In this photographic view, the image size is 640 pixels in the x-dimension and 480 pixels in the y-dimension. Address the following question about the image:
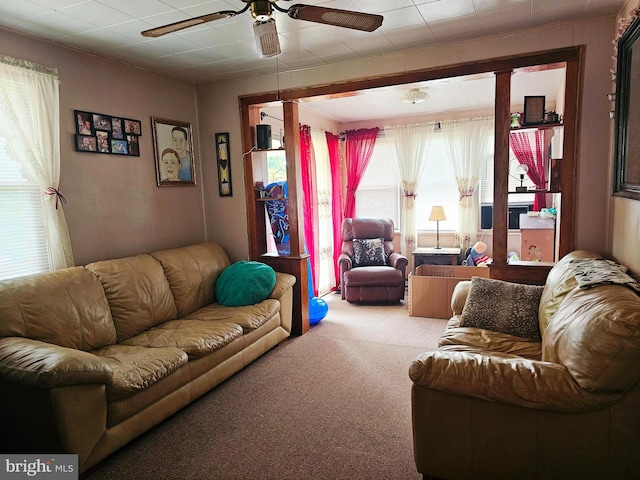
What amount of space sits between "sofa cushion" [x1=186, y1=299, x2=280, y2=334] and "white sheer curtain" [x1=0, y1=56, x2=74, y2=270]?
1.07 meters

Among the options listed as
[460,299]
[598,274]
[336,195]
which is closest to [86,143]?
[460,299]

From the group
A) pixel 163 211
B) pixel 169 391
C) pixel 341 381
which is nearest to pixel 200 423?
pixel 169 391

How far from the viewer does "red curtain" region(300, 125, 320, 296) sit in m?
5.32

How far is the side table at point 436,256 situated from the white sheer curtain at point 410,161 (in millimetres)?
345

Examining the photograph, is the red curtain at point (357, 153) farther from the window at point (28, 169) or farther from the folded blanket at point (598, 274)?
the window at point (28, 169)

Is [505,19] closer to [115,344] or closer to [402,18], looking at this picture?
[402,18]

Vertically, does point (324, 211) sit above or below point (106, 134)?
below

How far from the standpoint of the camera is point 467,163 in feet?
19.0

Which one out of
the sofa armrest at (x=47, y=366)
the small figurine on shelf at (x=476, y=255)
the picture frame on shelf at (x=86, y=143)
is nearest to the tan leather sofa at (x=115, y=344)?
the sofa armrest at (x=47, y=366)

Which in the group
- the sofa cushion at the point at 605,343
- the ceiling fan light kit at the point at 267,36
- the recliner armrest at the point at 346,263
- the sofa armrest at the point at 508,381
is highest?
the ceiling fan light kit at the point at 267,36

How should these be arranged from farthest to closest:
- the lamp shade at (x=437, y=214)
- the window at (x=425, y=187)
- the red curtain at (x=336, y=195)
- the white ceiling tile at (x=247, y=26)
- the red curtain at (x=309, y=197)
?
1. the red curtain at (x=336, y=195)
2. the window at (x=425, y=187)
3. the lamp shade at (x=437, y=214)
4. the red curtain at (x=309, y=197)
5. the white ceiling tile at (x=247, y=26)

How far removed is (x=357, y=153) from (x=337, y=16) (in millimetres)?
4478

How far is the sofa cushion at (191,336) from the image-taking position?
2740 millimetres

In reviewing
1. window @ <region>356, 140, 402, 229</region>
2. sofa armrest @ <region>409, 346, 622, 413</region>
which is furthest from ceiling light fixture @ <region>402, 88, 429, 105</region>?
sofa armrest @ <region>409, 346, 622, 413</region>
